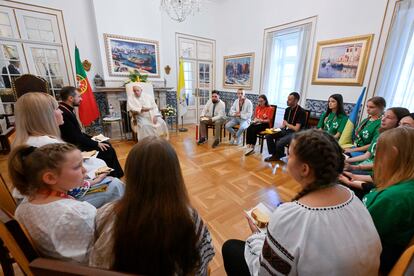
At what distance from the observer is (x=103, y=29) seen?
4.06m

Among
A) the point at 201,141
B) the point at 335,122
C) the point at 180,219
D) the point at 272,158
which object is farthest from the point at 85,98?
the point at 335,122

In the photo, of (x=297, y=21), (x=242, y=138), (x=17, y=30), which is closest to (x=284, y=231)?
(x=242, y=138)

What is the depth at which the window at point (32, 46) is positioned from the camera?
343 centimetres

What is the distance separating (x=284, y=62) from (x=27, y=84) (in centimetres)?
543

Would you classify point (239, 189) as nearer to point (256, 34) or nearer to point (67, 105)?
point (67, 105)

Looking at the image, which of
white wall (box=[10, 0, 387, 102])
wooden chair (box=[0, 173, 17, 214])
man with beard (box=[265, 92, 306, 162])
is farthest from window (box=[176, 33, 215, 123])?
wooden chair (box=[0, 173, 17, 214])

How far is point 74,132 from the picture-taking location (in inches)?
81.9

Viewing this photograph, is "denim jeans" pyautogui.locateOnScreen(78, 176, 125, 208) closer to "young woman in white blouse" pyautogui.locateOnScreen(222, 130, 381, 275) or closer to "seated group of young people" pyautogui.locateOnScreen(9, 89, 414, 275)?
"seated group of young people" pyautogui.locateOnScreen(9, 89, 414, 275)

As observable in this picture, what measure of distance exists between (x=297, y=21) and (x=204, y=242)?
4714mm

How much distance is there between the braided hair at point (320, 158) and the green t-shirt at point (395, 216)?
0.36 meters

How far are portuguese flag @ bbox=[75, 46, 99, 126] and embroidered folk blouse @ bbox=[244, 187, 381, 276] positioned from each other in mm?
4476

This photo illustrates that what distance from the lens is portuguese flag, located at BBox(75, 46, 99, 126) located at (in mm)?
3873

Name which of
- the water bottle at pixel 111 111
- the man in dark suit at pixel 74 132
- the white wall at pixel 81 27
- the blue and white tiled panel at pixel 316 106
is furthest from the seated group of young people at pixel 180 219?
the white wall at pixel 81 27

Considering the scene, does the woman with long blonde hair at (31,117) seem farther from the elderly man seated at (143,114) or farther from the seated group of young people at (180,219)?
the elderly man seated at (143,114)
